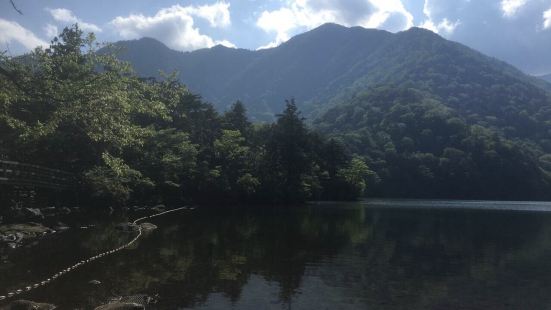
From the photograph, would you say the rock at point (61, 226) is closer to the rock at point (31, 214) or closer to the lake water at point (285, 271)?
the lake water at point (285, 271)

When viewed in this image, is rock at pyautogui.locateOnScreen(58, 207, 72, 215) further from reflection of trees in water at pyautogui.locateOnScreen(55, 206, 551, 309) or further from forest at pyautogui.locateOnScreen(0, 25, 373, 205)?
reflection of trees in water at pyautogui.locateOnScreen(55, 206, 551, 309)

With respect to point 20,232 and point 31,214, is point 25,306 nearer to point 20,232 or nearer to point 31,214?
point 20,232

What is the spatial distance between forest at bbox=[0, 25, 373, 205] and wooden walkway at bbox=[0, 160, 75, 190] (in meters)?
1.66

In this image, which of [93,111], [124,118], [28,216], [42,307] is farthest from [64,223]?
[42,307]

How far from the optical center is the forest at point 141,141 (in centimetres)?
2373

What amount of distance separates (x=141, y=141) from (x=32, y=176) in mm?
7556

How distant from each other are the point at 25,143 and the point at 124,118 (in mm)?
12215

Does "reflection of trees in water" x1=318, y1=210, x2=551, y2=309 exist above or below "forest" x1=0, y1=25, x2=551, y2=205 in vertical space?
below

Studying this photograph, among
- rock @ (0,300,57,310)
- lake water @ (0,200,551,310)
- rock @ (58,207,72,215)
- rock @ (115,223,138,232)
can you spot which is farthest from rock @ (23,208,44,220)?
rock @ (0,300,57,310)

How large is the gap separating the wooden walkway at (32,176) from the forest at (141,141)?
65.3 inches

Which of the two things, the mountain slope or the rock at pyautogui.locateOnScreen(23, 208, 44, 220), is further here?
the mountain slope

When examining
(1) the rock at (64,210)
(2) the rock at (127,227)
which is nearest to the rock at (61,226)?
(2) the rock at (127,227)

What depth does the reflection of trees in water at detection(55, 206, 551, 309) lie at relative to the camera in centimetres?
1419

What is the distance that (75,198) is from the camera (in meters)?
38.3
